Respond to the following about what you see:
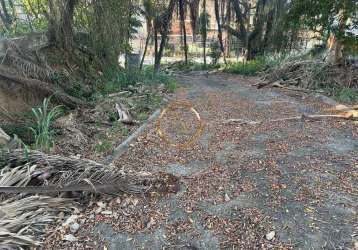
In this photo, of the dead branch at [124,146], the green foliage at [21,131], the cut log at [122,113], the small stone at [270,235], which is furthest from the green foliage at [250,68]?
the small stone at [270,235]

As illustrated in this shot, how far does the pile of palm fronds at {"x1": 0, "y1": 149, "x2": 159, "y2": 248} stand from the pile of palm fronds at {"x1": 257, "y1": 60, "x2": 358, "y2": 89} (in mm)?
5967

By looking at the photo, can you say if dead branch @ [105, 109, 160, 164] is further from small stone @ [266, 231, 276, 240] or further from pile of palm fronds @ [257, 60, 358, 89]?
pile of palm fronds @ [257, 60, 358, 89]

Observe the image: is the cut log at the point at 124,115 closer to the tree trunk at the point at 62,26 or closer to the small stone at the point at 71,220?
the tree trunk at the point at 62,26

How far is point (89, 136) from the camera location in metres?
4.09

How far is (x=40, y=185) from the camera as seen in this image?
255 cm

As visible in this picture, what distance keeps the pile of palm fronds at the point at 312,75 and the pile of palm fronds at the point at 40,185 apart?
5.97 m

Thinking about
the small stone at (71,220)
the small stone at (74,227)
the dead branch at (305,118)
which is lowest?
the dead branch at (305,118)

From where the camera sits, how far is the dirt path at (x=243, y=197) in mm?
2180

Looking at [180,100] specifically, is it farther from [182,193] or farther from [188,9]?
[188,9]

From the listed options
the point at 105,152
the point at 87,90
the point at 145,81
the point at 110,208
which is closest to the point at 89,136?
the point at 105,152

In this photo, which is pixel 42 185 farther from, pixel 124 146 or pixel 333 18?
pixel 333 18

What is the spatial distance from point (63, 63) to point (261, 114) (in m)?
3.93

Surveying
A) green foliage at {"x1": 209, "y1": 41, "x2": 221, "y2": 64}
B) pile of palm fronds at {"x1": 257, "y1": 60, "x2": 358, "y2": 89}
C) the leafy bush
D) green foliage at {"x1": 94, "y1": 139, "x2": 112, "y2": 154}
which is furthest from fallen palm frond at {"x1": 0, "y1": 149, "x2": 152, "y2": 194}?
green foliage at {"x1": 209, "y1": 41, "x2": 221, "y2": 64}

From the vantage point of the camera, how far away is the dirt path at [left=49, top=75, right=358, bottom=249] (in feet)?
7.15
